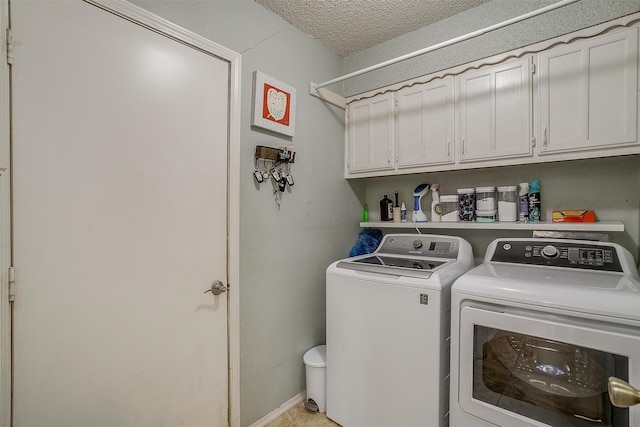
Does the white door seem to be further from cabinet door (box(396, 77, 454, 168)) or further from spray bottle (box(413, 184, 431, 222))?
spray bottle (box(413, 184, 431, 222))

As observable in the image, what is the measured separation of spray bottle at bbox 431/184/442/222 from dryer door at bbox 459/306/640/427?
945 millimetres

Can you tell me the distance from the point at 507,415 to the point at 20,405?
6.28 ft

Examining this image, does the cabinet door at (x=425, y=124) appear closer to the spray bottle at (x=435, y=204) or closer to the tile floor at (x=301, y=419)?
the spray bottle at (x=435, y=204)

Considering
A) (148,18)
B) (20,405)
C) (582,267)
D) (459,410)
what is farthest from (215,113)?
(582,267)

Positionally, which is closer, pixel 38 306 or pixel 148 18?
pixel 38 306

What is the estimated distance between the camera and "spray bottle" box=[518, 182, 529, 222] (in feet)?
5.97

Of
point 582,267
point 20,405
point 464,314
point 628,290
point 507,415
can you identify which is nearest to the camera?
point 20,405

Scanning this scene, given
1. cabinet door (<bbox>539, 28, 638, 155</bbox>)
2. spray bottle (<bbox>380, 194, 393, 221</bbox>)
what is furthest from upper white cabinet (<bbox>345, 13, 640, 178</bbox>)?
spray bottle (<bbox>380, 194, 393, 221</bbox>)

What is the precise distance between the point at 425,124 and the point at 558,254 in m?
1.13

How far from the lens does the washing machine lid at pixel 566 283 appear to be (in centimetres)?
109

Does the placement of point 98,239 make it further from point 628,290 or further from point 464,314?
point 628,290

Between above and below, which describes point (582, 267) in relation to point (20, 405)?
above

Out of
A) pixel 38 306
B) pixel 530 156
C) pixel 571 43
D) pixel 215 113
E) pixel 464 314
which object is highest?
pixel 571 43

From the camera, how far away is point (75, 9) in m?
1.11
